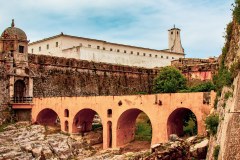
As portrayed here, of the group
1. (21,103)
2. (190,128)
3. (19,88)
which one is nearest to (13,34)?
(19,88)

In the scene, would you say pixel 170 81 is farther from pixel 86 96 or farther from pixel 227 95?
pixel 227 95

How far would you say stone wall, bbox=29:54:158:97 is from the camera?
38156mm

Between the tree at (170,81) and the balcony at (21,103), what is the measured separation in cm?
1559

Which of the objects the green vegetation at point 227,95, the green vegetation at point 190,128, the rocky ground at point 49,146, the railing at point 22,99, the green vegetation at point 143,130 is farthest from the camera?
the railing at point 22,99

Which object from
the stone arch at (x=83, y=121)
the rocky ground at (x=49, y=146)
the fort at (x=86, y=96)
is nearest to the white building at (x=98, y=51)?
the fort at (x=86, y=96)

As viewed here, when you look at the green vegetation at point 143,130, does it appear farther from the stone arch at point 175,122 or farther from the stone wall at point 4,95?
the stone wall at point 4,95

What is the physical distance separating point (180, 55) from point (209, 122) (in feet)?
165

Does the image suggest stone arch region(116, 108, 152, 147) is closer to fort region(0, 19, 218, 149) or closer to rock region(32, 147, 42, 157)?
fort region(0, 19, 218, 149)

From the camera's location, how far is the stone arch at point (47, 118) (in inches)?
1328

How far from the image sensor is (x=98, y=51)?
51438mm

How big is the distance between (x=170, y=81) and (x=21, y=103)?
17201 millimetres

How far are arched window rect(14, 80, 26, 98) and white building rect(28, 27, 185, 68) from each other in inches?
526

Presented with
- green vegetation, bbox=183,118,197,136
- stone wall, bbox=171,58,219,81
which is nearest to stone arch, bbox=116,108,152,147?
green vegetation, bbox=183,118,197,136

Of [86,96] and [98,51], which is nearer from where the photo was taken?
[86,96]
